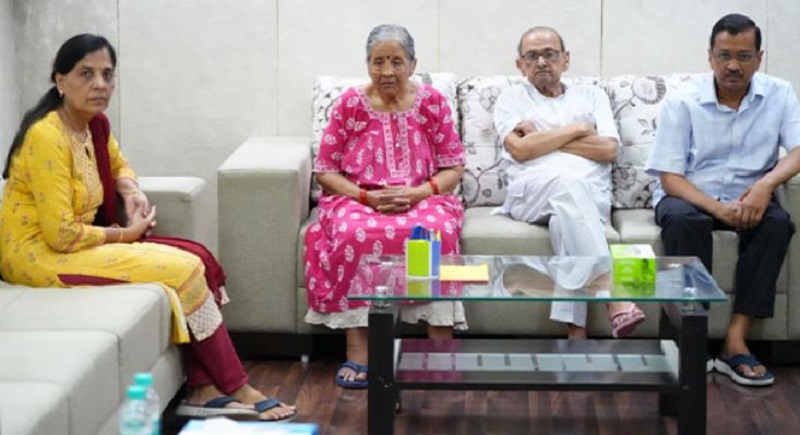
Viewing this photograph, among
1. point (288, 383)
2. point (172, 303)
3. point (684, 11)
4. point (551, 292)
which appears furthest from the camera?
point (684, 11)

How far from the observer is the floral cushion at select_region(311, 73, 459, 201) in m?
5.34

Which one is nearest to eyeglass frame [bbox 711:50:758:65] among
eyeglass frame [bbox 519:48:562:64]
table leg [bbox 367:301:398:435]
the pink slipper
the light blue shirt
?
the light blue shirt

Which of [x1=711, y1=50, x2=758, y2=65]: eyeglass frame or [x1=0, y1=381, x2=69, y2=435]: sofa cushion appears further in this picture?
[x1=711, y1=50, x2=758, y2=65]: eyeglass frame

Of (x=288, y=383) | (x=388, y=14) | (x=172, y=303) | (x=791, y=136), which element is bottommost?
(x=288, y=383)

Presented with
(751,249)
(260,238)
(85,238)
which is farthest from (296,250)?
(751,249)

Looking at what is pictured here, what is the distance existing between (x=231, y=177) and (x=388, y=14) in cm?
119

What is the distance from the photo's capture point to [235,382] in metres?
4.28

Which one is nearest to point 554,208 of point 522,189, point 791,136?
point 522,189

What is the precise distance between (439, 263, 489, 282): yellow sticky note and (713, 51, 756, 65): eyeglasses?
1310 millimetres

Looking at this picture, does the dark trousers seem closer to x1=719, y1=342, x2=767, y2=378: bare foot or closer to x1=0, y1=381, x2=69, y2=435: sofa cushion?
x1=719, y1=342, x2=767, y2=378: bare foot

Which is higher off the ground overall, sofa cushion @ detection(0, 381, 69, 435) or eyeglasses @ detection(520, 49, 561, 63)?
eyeglasses @ detection(520, 49, 561, 63)

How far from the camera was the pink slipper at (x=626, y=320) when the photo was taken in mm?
4582

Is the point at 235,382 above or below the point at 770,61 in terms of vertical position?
below

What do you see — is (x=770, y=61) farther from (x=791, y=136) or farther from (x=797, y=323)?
(x=797, y=323)
